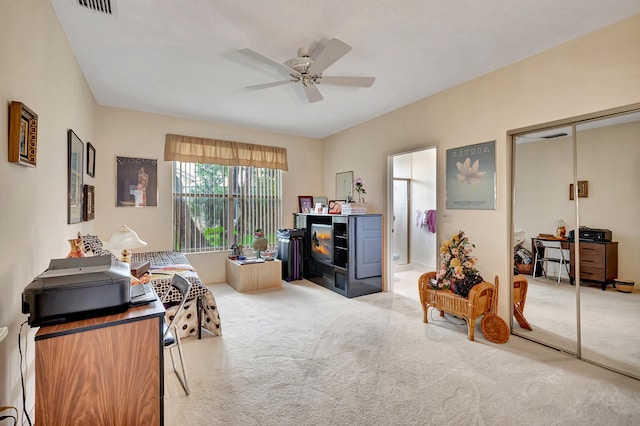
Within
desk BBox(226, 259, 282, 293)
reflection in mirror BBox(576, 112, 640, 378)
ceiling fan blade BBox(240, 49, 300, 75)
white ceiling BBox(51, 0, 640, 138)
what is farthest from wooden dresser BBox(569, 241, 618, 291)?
desk BBox(226, 259, 282, 293)

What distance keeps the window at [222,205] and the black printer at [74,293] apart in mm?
3381

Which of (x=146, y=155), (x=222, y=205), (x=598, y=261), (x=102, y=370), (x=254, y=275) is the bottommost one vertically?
(x=254, y=275)

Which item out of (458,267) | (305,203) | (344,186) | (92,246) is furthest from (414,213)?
(92,246)

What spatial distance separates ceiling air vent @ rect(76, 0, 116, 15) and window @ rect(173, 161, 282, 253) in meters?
2.80

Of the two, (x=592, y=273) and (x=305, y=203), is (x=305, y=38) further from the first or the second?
(x=305, y=203)

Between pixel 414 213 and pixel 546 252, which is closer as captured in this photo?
pixel 546 252

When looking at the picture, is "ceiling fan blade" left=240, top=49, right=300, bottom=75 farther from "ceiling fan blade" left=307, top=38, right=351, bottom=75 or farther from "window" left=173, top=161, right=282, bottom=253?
"window" left=173, top=161, right=282, bottom=253

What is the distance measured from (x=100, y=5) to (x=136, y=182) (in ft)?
9.22

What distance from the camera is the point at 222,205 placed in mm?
5125

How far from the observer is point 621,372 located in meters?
2.28

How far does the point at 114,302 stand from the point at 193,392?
1.02m

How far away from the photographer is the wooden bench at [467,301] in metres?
2.84

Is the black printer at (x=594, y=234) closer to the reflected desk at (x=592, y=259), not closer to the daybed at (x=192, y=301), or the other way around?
the reflected desk at (x=592, y=259)

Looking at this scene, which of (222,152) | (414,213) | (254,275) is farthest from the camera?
(414,213)
